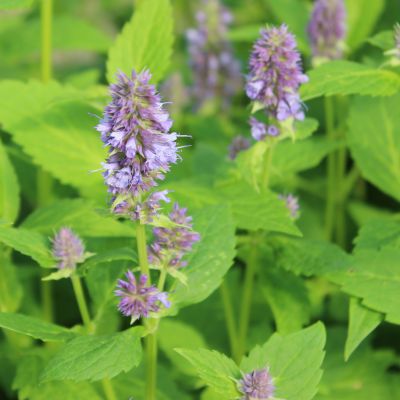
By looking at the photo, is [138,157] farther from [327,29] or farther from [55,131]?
[327,29]

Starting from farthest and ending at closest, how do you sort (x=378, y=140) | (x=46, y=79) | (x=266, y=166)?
(x=46, y=79) → (x=378, y=140) → (x=266, y=166)

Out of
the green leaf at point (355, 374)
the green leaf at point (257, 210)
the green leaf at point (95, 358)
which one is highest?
the green leaf at point (257, 210)

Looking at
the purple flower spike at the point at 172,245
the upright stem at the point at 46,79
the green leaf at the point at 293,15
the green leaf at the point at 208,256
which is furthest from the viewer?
the green leaf at the point at 293,15

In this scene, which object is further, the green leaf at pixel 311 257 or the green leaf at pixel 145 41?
the green leaf at pixel 145 41

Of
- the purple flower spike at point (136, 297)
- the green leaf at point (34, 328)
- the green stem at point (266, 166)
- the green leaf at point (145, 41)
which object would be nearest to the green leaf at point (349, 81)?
the green stem at point (266, 166)

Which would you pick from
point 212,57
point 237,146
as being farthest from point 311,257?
point 212,57

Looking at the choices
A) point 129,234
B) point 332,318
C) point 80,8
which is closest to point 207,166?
point 129,234

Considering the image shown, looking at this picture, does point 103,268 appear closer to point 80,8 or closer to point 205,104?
point 205,104

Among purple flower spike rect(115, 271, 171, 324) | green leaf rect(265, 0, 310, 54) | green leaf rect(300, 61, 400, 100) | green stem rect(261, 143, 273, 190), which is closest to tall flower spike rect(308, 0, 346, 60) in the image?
green leaf rect(265, 0, 310, 54)

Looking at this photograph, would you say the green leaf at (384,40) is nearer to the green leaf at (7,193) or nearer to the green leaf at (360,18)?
the green leaf at (360,18)
